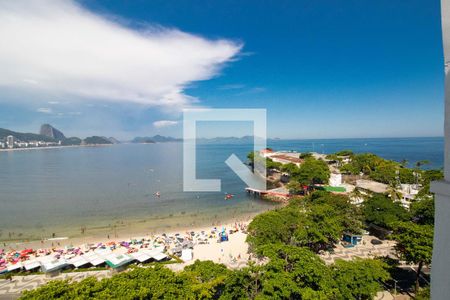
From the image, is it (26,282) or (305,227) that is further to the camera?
(305,227)

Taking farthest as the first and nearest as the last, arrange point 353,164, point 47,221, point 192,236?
point 353,164
point 47,221
point 192,236

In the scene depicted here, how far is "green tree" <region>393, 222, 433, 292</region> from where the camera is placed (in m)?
12.8

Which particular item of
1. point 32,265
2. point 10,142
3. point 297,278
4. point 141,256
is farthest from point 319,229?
point 10,142

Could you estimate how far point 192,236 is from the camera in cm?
2439

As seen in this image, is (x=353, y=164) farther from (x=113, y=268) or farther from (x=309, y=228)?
(x=113, y=268)

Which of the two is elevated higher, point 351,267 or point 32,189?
point 351,267

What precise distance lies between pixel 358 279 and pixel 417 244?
4893 mm

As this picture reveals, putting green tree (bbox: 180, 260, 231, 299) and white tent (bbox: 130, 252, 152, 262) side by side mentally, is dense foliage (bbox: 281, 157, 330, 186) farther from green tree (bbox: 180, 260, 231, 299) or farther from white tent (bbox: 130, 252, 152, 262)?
green tree (bbox: 180, 260, 231, 299)

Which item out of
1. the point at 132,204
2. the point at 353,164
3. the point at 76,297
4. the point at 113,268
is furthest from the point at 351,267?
the point at 353,164

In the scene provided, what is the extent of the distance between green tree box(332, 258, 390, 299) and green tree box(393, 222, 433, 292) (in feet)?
A: 8.90

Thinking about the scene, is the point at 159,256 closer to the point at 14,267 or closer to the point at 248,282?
the point at 248,282

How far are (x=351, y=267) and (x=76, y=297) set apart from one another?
11340 millimetres

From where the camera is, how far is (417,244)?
1319 centimetres

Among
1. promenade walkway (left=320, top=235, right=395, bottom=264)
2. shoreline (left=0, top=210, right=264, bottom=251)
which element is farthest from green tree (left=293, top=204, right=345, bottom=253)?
shoreline (left=0, top=210, right=264, bottom=251)
